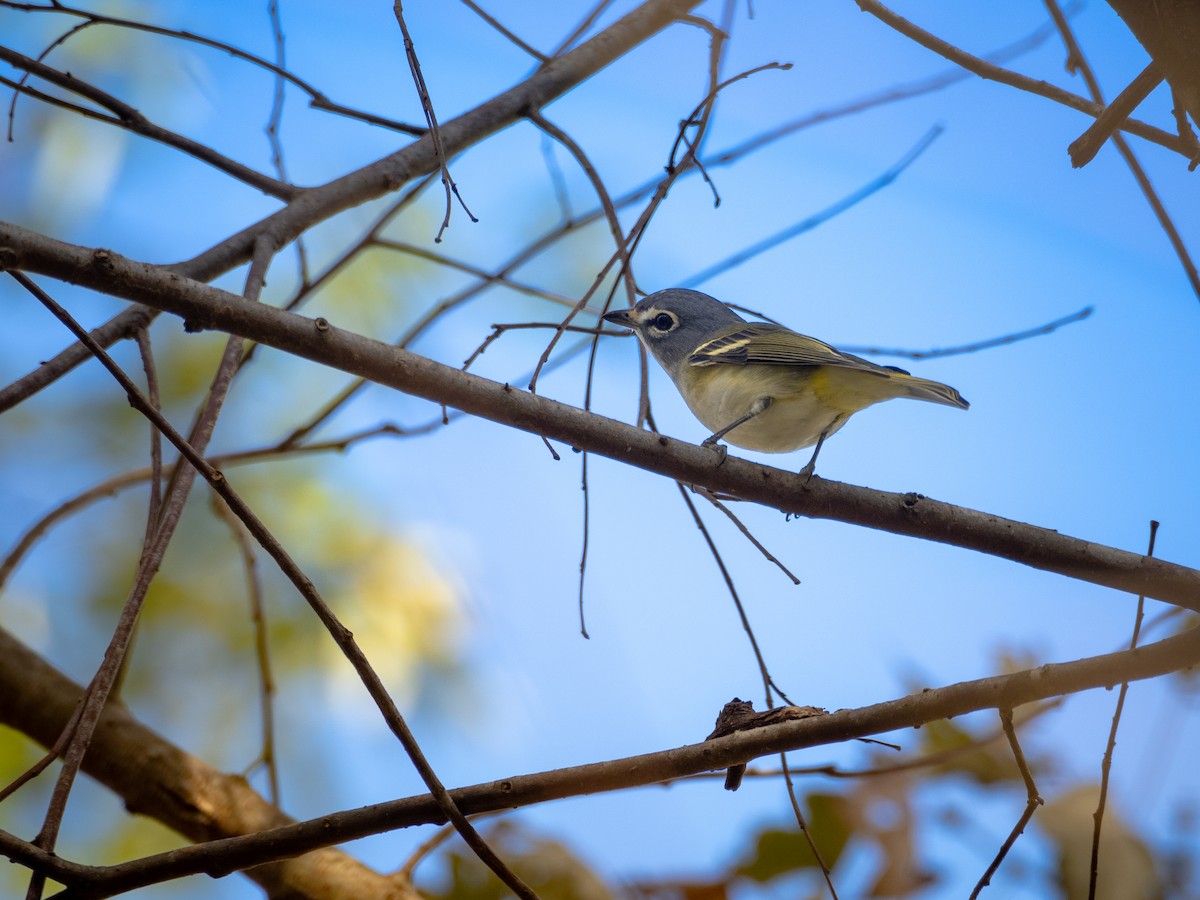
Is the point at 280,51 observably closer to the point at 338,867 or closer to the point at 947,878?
the point at 338,867

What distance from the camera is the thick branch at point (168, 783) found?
294cm

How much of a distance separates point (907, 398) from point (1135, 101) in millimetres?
1682

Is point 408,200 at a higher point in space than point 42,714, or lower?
higher

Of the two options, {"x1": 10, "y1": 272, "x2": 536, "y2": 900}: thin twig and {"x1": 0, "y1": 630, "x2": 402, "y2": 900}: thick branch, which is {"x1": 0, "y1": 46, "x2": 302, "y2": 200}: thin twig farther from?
{"x1": 0, "y1": 630, "x2": 402, "y2": 900}: thick branch

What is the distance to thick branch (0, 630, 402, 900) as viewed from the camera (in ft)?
9.64

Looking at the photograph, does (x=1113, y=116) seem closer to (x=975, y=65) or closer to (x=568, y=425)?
(x=975, y=65)

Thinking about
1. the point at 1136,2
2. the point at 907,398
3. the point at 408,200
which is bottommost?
the point at 1136,2

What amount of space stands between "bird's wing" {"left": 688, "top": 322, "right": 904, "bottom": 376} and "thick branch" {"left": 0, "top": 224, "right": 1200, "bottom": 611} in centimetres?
100

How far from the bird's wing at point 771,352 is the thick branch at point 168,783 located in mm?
2163

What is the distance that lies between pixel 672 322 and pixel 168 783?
2811mm

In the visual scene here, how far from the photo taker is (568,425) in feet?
7.53

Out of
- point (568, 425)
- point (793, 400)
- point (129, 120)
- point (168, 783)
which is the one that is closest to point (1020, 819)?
point (568, 425)

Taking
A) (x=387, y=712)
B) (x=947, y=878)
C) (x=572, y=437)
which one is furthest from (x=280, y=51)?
(x=947, y=878)

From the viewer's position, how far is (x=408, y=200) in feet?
11.8
